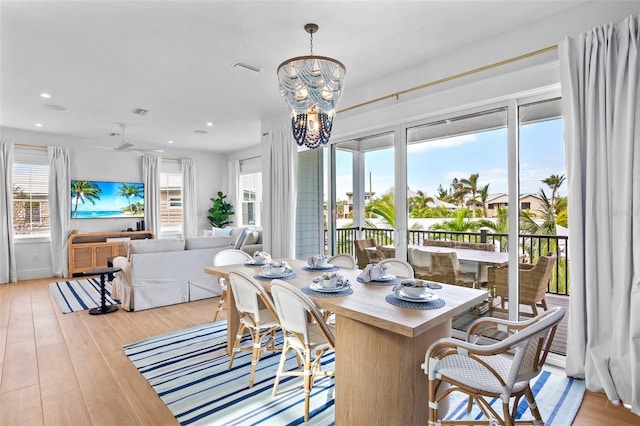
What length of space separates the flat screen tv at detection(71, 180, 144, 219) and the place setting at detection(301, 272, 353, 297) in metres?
6.56

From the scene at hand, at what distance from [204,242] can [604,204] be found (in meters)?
4.45

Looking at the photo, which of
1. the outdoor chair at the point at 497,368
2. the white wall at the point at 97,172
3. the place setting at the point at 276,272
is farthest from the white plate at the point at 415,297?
the white wall at the point at 97,172

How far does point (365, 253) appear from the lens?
4172mm

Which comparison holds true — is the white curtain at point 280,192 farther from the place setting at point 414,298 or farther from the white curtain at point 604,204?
the white curtain at point 604,204

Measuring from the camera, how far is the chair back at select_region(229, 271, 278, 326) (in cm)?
222

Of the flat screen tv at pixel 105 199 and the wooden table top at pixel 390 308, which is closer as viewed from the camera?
the wooden table top at pixel 390 308

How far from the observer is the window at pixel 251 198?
26.1 feet

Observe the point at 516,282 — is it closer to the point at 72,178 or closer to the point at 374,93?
the point at 374,93

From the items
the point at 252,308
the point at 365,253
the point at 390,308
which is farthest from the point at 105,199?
the point at 390,308

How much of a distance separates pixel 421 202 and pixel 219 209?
19.2ft

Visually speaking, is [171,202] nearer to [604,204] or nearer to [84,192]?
[84,192]

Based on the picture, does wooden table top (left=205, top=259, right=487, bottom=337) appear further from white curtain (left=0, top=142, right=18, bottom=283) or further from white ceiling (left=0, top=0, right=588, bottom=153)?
white curtain (left=0, top=142, right=18, bottom=283)

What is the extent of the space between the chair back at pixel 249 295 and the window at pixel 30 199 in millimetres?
6143

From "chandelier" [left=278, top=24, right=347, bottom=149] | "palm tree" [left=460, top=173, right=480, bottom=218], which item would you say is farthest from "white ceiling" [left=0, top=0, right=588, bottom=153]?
"palm tree" [left=460, top=173, right=480, bottom=218]
